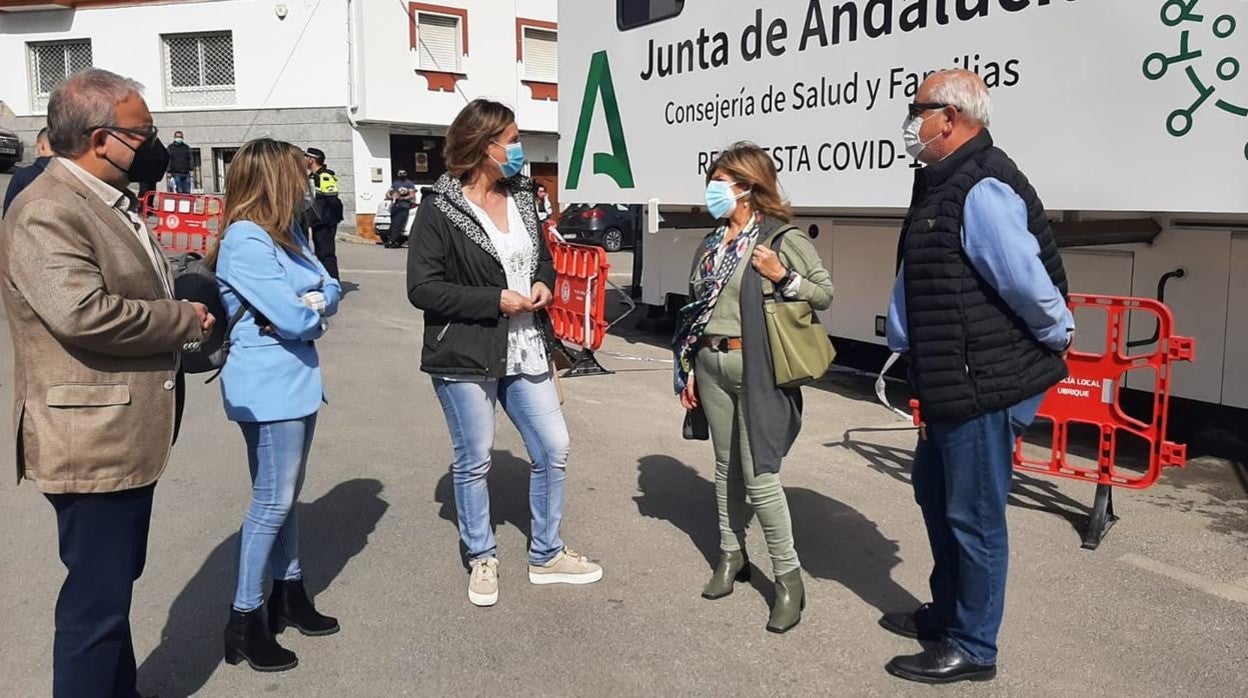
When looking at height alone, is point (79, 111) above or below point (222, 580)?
above

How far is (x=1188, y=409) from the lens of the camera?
6266 millimetres

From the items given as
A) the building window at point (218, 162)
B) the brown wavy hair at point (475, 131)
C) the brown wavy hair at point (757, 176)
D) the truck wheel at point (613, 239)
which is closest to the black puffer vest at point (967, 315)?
the brown wavy hair at point (757, 176)

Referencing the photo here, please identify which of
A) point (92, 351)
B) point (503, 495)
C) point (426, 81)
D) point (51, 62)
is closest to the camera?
point (92, 351)

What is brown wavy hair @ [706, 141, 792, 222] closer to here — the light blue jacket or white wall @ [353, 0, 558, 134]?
the light blue jacket

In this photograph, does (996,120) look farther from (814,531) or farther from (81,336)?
(81,336)

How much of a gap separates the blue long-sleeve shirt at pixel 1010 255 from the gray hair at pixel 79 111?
251 centimetres

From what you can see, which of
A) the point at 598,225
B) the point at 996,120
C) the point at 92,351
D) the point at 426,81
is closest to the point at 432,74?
the point at 426,81

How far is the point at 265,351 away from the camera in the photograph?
137 inches

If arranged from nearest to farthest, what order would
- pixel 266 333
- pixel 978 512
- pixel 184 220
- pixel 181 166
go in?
pixel 978 512, pixel 266 333, pixel 184 220, pixel 181 166

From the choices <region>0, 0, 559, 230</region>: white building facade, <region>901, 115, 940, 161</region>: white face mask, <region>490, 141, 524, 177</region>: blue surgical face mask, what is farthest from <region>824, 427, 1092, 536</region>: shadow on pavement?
<region>0, 0, 559, 230</region>: white building facade

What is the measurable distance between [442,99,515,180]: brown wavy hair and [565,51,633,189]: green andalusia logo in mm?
5088

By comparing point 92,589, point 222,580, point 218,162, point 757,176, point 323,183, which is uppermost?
point 218,162

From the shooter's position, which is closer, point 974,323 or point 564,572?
point 974,323

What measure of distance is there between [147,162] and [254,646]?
169 centimetres
